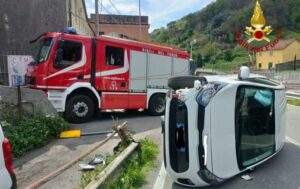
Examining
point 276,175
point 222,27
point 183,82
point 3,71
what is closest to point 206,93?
point 183,82

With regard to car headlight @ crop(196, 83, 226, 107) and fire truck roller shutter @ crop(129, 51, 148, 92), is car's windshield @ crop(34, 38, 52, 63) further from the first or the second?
car headlight @ crop(196, 83, 226, 107)

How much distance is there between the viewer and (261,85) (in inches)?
331

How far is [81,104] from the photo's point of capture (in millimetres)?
14766

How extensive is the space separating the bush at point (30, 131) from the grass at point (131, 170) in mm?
2416

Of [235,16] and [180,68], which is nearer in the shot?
[180,68]

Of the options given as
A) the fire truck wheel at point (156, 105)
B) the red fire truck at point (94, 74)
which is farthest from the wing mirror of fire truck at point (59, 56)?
the fire truck wheel at point (156, 105)

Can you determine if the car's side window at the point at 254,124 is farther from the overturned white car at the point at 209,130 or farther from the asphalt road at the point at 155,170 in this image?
the asphalt road at the point at 155,170

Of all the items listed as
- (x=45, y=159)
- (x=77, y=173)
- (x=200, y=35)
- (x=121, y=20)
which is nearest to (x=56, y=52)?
(x=45, y=159)

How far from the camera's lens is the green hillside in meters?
104

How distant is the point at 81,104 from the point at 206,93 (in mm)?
8192

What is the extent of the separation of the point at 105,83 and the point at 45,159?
5.44 meters

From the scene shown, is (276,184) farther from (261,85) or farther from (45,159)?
Result: (45,159)

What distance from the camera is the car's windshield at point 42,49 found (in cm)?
1444

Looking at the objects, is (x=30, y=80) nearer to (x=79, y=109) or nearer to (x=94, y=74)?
(x=79, y=109)
